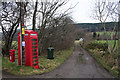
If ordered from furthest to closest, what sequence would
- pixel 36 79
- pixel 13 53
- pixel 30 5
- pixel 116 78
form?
pixel 30 5 < pixel 13 53 < pixel 116 78 < pixel 36 79

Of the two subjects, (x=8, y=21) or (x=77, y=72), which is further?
(x=8, y=21)

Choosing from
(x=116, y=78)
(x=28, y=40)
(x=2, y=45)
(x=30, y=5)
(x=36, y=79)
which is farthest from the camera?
(x=30, y=5)

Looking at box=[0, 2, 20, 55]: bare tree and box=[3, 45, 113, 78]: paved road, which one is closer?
box=[3, 45, 113, 78]: paved road

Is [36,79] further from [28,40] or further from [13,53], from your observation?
[13,53]

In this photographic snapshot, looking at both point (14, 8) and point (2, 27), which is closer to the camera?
point (2, 27)

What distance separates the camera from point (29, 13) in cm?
1114

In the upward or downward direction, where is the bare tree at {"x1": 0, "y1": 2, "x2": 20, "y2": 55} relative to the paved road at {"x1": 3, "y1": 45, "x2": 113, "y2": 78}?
upward

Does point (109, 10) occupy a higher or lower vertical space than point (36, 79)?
higher

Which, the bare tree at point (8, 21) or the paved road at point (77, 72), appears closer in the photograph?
the paved road at point (77, 72)

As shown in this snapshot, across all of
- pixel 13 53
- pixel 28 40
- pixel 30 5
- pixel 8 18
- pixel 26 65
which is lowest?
pixel 26 65

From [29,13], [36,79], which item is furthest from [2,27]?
[36,79]

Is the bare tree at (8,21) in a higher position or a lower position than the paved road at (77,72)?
higher

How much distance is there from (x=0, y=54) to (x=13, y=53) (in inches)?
125

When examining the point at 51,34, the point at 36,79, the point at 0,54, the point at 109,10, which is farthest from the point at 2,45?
the point at 109,10
